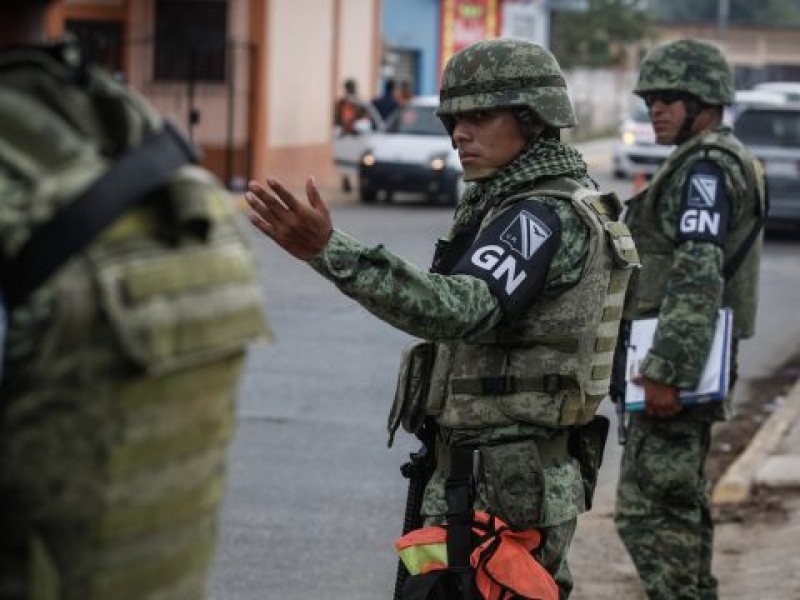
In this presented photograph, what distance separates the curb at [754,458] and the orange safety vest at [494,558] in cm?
408

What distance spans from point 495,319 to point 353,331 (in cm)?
955

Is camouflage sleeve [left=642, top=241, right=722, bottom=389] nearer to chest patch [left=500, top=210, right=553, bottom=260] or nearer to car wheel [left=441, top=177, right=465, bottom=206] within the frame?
chest patch [left=500, top=210, right=553, bottom=260]

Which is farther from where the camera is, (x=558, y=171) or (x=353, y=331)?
(x=353, y=331)

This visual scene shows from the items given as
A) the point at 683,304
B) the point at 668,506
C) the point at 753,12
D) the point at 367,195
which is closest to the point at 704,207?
the point at 683,304

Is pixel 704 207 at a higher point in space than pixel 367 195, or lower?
higher

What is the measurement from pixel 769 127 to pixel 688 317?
17.6 metres

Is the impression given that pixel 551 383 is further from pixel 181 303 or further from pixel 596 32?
pixel 596 32

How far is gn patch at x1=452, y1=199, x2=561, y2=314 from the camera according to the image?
13.4 ft

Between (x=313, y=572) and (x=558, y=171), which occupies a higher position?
(x=558, y=171)

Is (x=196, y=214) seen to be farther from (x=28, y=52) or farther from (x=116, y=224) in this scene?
(x=28, y=52)

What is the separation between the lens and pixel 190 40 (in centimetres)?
2719

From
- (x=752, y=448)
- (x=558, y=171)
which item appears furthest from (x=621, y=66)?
(x=558, y=171)

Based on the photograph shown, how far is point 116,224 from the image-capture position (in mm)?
2193

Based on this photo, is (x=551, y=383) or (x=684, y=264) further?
(x=684, y=264)
